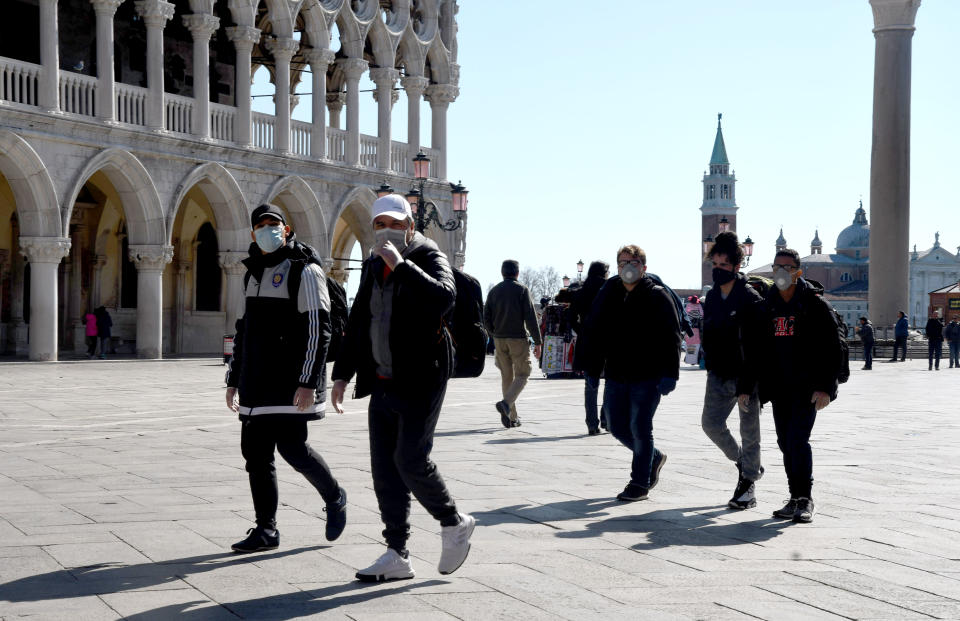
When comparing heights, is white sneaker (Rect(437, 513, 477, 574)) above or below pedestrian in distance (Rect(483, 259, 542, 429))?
below

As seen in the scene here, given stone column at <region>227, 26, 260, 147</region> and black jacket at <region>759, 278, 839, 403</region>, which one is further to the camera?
stone column at <region>227, 26, 260, 147</region>

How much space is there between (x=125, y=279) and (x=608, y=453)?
76.7 feet

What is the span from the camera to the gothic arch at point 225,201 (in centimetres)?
2722

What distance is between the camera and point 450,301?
5.04 m

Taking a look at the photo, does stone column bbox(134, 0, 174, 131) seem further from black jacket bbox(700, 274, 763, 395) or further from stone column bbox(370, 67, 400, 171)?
black jacket bbox(700, 274, 763, 395)

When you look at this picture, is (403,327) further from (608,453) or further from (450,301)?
(608,453)

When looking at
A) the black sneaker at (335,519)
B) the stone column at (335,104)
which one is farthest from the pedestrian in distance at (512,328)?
the stone column at (335,104)

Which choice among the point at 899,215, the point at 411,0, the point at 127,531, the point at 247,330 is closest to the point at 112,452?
the point at 127,531

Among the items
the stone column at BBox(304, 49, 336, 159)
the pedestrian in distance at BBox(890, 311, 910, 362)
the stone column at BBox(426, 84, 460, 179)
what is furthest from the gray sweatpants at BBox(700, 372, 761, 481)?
the pedestrian in distance at BBox(890, 311, 910, 362)

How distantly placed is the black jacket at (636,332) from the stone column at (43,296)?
61.8ft

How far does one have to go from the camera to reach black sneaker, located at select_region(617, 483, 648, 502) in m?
7.35

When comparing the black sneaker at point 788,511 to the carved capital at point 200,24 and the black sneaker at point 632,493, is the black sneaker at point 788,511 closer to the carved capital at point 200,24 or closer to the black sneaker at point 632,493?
the black sneaker at point 632,493

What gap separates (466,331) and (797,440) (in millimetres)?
2457

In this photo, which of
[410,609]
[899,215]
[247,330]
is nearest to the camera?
[410,609]
